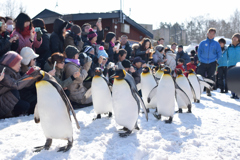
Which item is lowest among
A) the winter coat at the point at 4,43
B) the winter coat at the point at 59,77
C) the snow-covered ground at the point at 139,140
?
the snow-covered ground at the point at 139,140

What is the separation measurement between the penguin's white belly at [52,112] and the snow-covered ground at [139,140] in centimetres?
21

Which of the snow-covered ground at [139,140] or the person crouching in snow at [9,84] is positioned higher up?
the person crouching in snow at [9,84]

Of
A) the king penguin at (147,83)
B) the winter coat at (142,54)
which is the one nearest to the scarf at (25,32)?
the king penguin at (147,83)

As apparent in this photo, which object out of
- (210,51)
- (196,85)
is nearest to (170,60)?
(210,51)

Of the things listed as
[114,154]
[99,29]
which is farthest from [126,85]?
[99,29]

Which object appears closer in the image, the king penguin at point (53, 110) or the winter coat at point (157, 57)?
the king penguin at point (53, 110)

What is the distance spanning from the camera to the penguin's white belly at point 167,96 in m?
3.62

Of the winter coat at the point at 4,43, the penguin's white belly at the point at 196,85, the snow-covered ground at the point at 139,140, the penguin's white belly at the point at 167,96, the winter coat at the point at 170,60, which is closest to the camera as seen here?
the snow-covered ground at the point at 139,140

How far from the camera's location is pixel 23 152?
2385 mm

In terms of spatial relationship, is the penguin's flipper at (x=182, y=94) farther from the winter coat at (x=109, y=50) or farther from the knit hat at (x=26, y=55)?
the knit hat at (x=26, y=55)

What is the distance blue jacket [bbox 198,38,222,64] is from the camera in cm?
657

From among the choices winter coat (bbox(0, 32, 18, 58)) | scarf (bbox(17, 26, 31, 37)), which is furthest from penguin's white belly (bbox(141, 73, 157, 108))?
winter coat (bbox(0, 32, 18, 58))

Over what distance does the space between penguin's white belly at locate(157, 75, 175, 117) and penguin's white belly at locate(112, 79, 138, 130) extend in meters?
0.77

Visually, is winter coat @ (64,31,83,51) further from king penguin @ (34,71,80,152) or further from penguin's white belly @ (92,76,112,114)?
king penguin @ (34,71,80,152)
